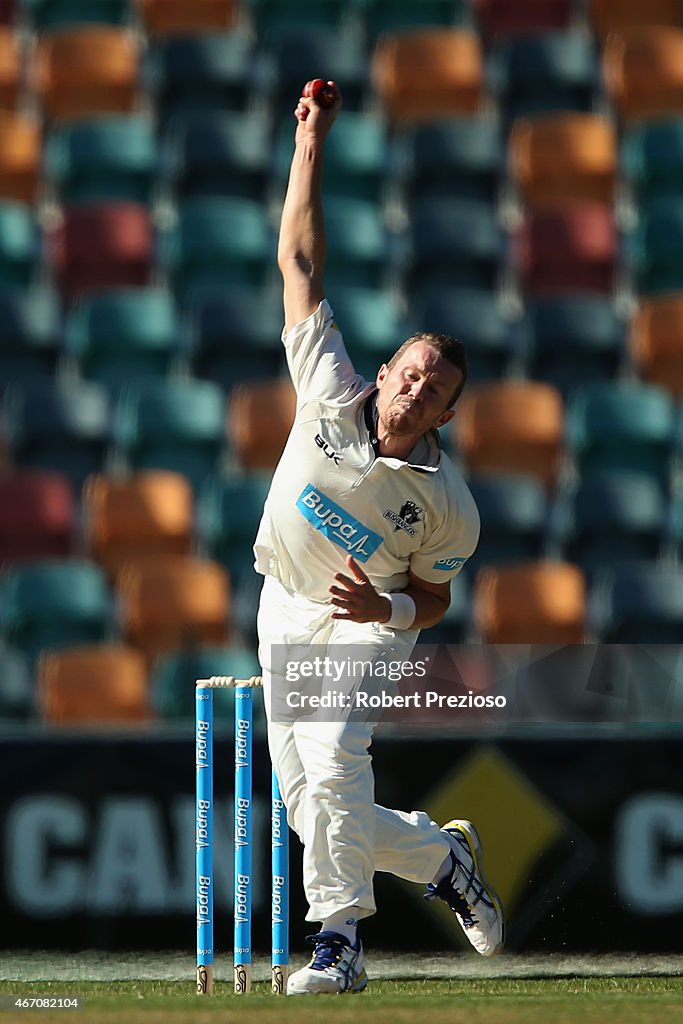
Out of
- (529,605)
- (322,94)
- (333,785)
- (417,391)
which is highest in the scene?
(322,94)

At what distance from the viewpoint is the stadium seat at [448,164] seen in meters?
9.99

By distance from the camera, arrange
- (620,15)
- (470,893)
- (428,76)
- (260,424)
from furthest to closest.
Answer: (620,15), (428,76), (260,424), (470,893)

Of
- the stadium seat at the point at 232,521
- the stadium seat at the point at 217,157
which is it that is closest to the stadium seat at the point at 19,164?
the stadium seat at the point at 217,157

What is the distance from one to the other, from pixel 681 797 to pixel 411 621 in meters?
1.46

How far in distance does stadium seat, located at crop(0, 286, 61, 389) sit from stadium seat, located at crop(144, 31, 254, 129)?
1699 mm

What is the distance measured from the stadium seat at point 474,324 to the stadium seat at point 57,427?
1771 mm

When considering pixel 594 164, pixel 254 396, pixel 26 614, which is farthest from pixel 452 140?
pixel 26 614

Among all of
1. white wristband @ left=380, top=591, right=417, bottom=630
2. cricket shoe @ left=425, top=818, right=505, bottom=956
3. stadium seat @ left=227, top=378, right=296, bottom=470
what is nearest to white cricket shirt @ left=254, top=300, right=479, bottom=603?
white wristband @ left=380, top=591, right=417, bottom=630

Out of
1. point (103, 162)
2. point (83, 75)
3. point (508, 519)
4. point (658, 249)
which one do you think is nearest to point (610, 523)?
point (508, 519)

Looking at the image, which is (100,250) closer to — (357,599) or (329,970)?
(357,599)

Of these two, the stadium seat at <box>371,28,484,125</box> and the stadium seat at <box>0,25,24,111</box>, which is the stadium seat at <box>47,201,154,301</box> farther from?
the stadium seat at <box>371,28,484,125</box>

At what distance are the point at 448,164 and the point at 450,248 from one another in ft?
2.10

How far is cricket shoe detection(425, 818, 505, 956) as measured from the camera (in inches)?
173

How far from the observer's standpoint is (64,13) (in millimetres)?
10594
